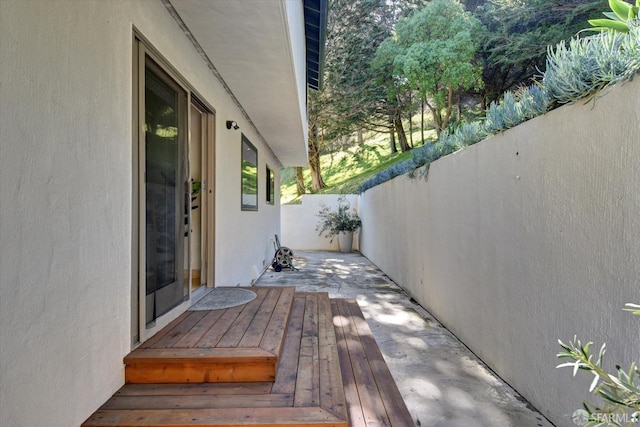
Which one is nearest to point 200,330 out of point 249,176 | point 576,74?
point 576,74

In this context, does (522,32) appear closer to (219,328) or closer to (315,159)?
(315,159)

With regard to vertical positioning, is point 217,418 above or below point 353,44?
below

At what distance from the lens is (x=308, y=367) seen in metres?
2.24

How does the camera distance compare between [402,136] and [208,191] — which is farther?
[402,136]

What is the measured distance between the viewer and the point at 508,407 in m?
2.31

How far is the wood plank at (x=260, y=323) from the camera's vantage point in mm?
2301

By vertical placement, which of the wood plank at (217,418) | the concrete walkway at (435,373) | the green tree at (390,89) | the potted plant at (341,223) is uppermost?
the green tree at (390,89)

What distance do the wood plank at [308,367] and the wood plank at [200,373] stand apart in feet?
0.67

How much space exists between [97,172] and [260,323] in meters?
1.57

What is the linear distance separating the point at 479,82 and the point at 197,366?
9.93 m

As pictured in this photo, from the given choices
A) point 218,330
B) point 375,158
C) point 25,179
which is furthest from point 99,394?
point 375,158

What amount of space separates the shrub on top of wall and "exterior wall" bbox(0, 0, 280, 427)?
260cm

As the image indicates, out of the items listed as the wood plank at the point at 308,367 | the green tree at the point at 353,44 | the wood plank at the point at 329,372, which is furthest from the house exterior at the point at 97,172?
the green tree at the point at 353,44

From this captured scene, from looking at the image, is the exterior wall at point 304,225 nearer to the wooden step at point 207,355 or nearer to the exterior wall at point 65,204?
the wooden step at point 207,355
